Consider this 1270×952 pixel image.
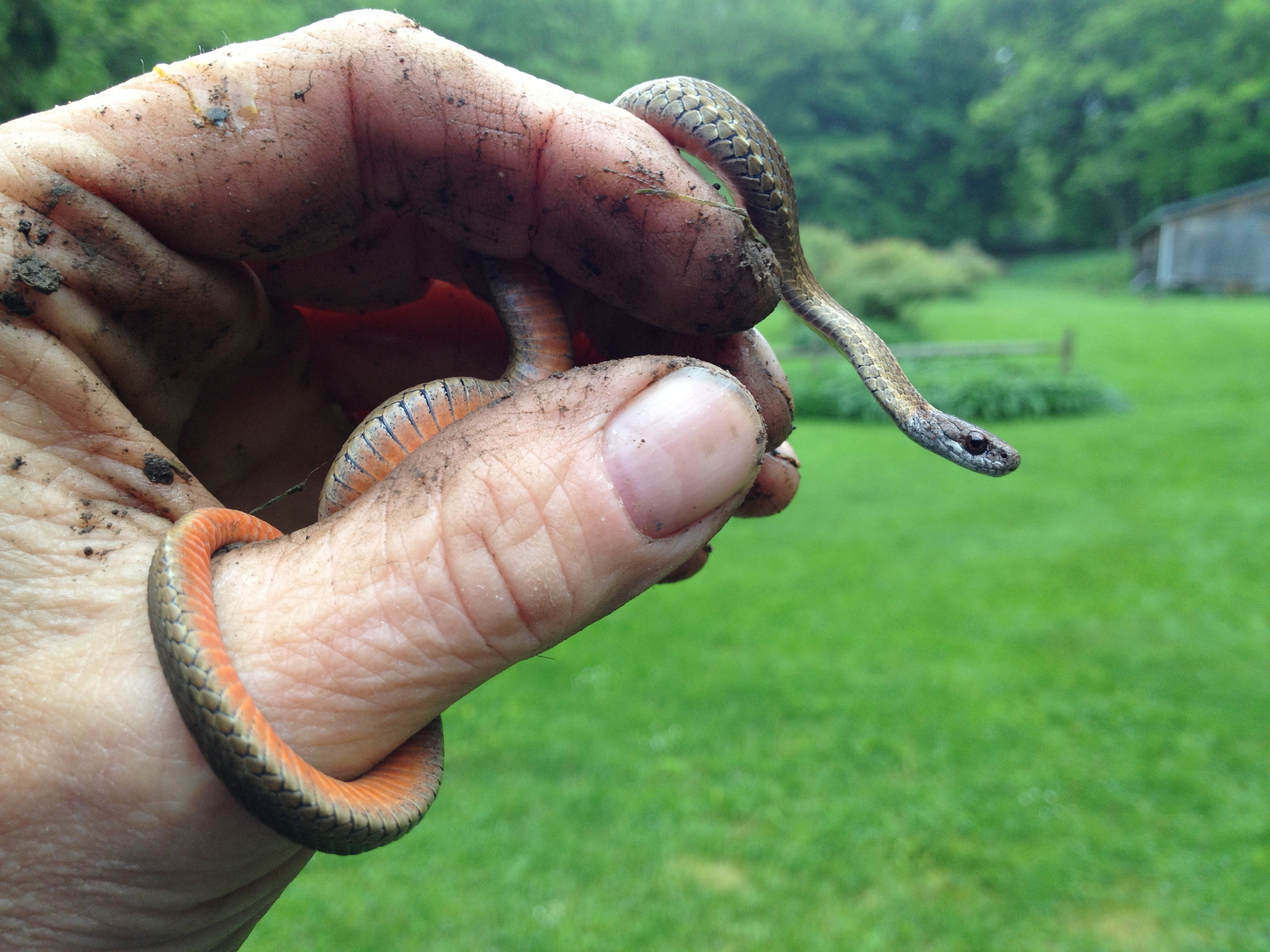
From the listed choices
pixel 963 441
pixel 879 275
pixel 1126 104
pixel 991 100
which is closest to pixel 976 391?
pixel 879 275

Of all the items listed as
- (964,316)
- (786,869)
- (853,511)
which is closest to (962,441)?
(786,869)

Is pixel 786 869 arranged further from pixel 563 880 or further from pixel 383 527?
pixel 383 527

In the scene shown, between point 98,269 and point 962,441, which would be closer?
point 98,269

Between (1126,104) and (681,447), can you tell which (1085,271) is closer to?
(1126,104)

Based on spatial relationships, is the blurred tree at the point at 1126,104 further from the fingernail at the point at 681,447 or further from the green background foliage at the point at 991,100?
the fingernail at the point at 681,447

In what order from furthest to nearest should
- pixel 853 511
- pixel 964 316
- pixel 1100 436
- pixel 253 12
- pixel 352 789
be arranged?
pixel 964 316
pixel 1100 436
pixel 253 12
pixel 853 511
pixel 352 789
